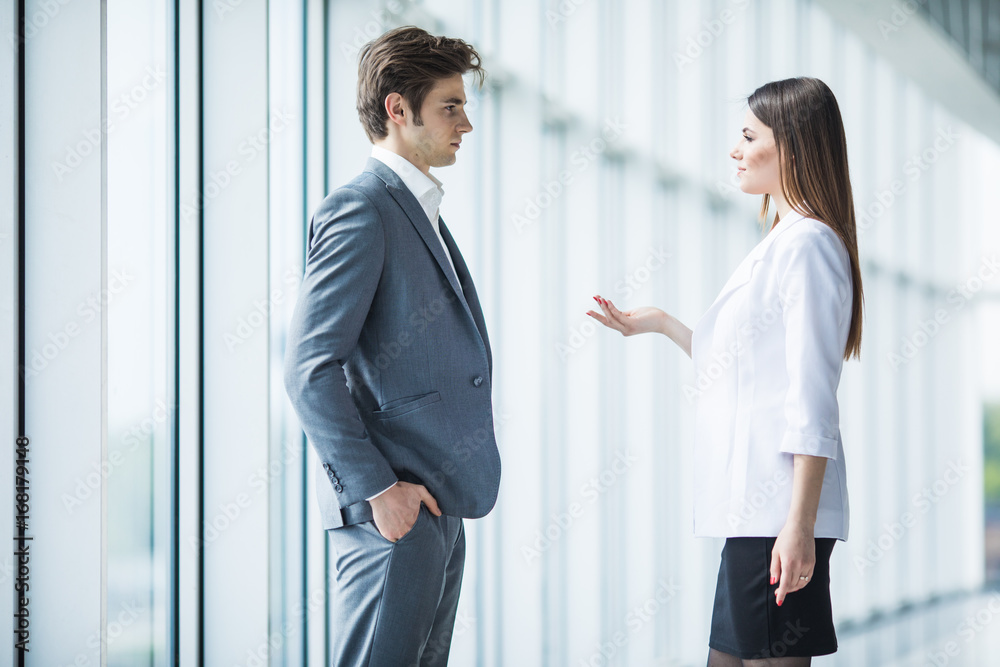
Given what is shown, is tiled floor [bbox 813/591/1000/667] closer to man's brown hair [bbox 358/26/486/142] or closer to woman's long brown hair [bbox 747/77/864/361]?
woman's long brown hair [bbox 747/77/864/361]

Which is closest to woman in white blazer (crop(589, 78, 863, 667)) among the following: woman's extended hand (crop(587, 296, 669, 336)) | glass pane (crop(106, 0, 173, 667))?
woman's extended hand (crop(587, 296, 669, 336))

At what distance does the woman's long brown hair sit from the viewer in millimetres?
1217

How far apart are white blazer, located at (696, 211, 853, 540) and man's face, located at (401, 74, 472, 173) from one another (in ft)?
1.85

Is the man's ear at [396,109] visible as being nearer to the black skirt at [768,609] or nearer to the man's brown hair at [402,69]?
the man's brown hair at [402,69]

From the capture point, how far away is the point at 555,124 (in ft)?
7.04

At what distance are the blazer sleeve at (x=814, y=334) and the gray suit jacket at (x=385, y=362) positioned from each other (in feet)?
1.57

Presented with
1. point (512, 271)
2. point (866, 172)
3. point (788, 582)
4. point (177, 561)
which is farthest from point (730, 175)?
point (177, 561)

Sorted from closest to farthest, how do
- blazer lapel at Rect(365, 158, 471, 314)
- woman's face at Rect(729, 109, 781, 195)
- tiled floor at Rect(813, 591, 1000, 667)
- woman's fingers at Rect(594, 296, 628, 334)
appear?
blazer lapel at Rect(365, 158, 471, 314) < woman's face at Rect(729, 109, 781, 195) < woman's fingers at Rect(594, 296, 628, 334) < tiled floor at Rect(813, 591, 1000, 667)

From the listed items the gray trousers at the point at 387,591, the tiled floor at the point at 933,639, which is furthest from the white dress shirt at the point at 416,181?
the tiled floor at the point at 933,639

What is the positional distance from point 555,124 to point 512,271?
457mm

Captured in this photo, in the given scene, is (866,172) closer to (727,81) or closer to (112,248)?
(727,81)

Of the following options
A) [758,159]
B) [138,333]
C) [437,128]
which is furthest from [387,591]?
[138,333]

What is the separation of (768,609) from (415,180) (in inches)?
35.6

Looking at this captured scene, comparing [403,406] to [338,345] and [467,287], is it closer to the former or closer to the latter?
[338,345]
